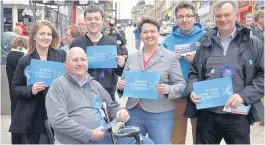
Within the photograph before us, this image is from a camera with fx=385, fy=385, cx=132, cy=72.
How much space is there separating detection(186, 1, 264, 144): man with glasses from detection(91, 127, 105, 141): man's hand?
906 millimetres

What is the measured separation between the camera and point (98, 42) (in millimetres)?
4363

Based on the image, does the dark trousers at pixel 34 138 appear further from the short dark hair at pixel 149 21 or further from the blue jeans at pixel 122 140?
the short dark hair at pixel 149 21

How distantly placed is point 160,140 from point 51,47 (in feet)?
5.04

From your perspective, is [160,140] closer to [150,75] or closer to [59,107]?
[150,75]

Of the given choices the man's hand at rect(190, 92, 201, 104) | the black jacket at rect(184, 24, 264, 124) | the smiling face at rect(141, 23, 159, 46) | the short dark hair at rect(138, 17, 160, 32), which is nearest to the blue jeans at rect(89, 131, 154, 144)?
the man's hand at rect(190, 92, 201, 104)

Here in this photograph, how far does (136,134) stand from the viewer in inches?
130

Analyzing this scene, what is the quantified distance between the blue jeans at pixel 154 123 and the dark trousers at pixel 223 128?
1.10 ft

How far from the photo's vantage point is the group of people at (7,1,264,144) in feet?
11.3

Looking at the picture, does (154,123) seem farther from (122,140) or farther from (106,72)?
(106,72)

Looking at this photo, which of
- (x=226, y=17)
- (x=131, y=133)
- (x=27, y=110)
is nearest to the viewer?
(x=131, y=133)

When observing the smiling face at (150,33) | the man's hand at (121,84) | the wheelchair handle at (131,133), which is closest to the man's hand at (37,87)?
the man's hand at (121,84)

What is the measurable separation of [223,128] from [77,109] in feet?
4.48

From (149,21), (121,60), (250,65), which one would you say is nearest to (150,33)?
(149,21)

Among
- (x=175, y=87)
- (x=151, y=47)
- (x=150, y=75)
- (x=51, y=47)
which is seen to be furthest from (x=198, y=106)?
(x=51, y=47)
